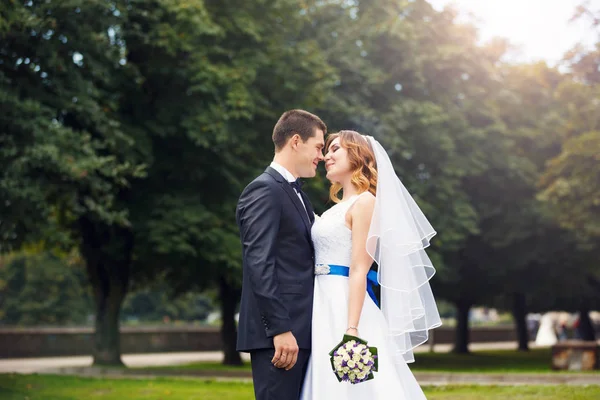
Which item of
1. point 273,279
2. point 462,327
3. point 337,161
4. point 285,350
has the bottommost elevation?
point 462,327

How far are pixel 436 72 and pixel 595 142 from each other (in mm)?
6803

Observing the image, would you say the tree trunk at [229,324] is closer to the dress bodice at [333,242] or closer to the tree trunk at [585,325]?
the tree trunk at [585,325]

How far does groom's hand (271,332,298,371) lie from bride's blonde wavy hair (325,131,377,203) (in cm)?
125

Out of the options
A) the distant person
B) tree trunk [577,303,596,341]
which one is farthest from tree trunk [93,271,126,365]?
the distant person

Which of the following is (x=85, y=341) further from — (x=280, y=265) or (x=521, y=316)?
(x=280, y=265)

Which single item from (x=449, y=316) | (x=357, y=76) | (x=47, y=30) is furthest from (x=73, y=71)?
(x=449, y=316)

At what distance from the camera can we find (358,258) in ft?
19.2

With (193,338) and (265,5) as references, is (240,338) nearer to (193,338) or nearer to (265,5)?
(265,5)

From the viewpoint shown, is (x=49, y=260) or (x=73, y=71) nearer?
(x=73, y=71)

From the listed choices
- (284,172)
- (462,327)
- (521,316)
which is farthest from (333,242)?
(521,316)

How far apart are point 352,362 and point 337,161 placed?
1.43 metres

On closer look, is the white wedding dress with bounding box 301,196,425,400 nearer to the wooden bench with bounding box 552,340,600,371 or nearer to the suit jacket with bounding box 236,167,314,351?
the suit jacket with bounding box 236,167,314,351

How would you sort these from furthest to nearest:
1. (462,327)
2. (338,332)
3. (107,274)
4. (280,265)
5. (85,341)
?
1. (462,327)
2. (85,341)
3. (107,274)
4. (338,332)
5. (280,265)

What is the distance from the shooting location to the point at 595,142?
2494cm
